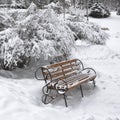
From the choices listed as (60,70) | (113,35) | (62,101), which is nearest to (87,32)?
(60,70)

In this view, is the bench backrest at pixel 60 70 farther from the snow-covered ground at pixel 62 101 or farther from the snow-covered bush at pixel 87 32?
the snow-covered bush at pixel 87 32

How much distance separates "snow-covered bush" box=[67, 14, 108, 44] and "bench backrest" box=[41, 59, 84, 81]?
9.99 ft

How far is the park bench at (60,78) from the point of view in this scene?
5672 mm

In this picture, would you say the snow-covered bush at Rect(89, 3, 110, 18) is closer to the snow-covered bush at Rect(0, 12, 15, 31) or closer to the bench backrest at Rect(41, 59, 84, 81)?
the snow-covered bush at Rect(0, 12, 15, 31)

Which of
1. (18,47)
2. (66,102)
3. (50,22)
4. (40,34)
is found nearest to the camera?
(66,102)

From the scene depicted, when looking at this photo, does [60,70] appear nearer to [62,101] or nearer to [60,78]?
[60,78]

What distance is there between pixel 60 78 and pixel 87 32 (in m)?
3.94

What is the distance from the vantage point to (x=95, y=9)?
24.1 m

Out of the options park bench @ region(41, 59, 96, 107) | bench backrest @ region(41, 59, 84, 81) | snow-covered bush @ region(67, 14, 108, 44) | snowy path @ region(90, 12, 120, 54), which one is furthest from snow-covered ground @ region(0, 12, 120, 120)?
snowy path @ region(90, 12, 120, 54)

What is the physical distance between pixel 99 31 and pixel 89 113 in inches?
229

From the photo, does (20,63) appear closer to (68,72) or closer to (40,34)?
(40,34)

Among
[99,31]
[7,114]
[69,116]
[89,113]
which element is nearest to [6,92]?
Result: [7,114]

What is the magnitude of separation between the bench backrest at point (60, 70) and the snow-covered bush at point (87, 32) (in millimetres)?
3046

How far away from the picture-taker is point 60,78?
6.30 m
